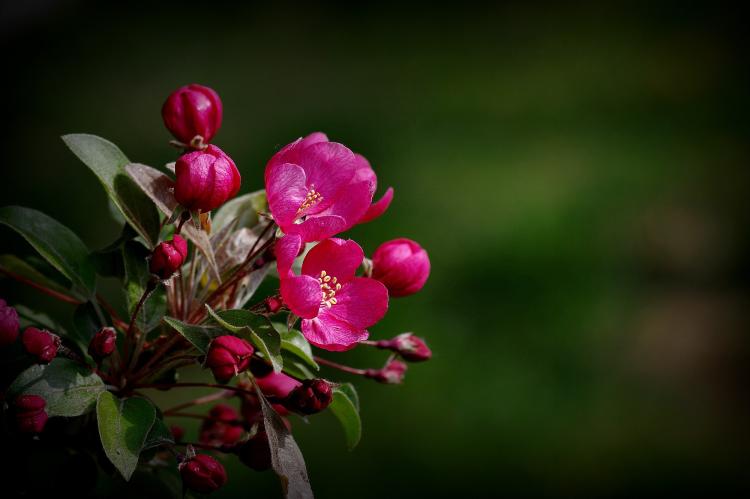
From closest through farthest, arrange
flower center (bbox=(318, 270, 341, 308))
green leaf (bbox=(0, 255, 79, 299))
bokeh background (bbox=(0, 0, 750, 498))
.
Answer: flower center (bbox=(318, 270, 341, 308)) → green leaf (bbox=(0, 255, 79, 299)) → bokeh background (bbox=(0, 0, 750, 498))

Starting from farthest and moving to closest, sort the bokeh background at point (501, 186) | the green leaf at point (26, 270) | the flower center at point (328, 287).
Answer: the bokeh background at point (501, 186) → the green leaf at point (26, 270) → the flower center at point (328, 287)

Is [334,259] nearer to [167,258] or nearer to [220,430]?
[167,258]

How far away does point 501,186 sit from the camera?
3207 millimetres

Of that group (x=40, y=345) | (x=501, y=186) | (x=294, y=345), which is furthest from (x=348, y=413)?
(x=501, y=186)

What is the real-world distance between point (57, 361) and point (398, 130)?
2.73m

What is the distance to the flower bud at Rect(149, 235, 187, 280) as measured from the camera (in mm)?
691

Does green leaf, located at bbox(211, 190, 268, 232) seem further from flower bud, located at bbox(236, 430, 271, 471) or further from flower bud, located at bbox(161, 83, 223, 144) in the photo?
flower bud, located at bbox(236, 430, 271, 471)

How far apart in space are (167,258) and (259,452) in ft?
0.70

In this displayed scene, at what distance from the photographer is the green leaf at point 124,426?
664 mm

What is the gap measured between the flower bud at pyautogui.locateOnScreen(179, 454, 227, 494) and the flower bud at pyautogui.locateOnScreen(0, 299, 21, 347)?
192 millimetres

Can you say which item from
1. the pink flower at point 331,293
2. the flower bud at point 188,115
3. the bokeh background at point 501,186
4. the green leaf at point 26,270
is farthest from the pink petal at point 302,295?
the bokeh background at point 501,186

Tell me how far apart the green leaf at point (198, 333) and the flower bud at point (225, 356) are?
0.9 inches

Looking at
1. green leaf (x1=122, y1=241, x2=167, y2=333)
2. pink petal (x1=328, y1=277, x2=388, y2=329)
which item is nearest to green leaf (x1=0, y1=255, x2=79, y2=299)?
green leaf (x1=122, y1=241, x2=167, y2=333)

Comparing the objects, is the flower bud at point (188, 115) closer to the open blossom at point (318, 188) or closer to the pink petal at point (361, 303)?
the open blossom at point (318, 188)
